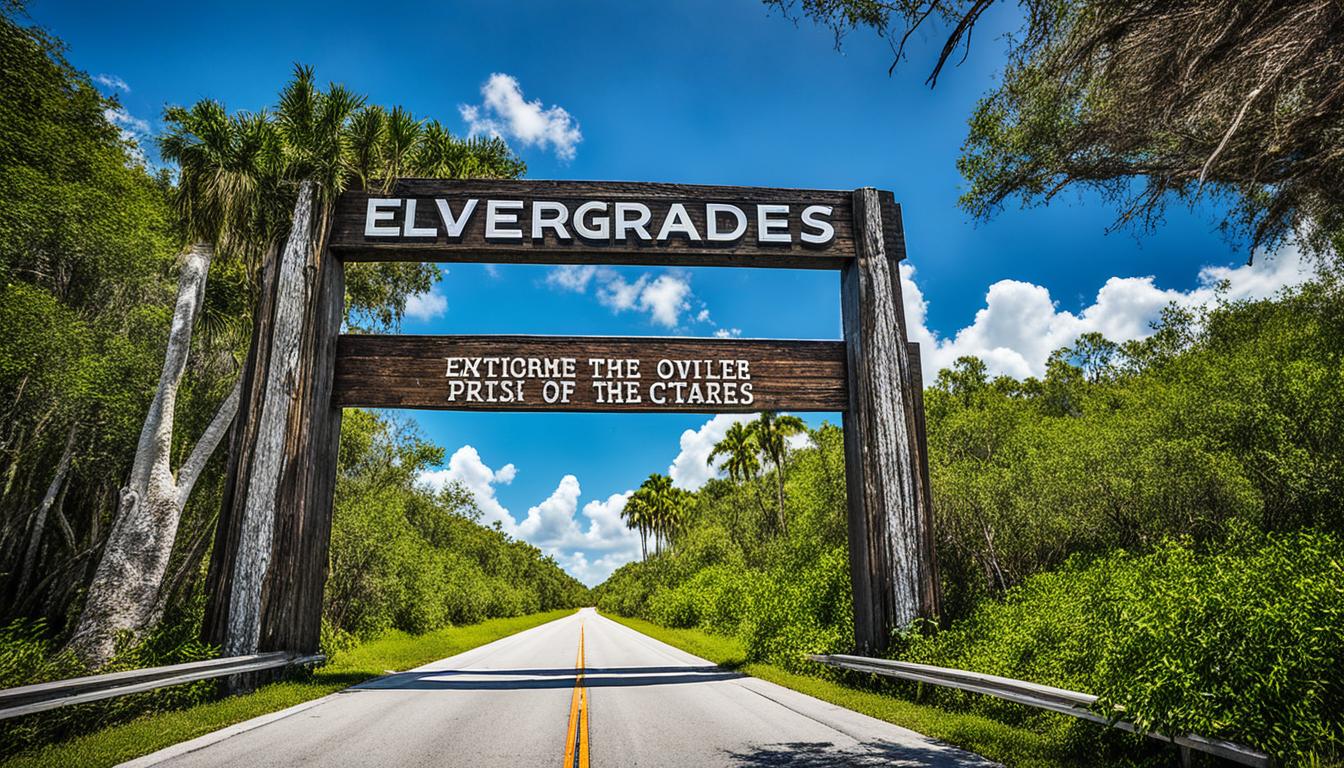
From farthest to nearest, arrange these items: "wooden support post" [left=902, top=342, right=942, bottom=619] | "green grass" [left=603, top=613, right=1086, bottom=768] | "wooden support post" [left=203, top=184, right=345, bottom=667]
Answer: "wooden support post" [left=902, top=342, right=942, bottom=619] → "wooden support post" [left=203, top=184, right=345, bottom=667] → "green grass" [left=603, top=613, right=1086, bottom=768]

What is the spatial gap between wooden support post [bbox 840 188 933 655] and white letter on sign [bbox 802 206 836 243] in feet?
1.57

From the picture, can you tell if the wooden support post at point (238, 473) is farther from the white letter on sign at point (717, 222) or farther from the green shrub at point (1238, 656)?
the green shrub at point (1238, 656)

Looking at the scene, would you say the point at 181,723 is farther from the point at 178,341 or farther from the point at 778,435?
→ the point at 778,435

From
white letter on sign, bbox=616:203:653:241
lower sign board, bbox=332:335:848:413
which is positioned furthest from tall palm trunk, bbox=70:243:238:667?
white letter on sign, bbox=616:203:653:241

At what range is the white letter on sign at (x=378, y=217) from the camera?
11.8 meters

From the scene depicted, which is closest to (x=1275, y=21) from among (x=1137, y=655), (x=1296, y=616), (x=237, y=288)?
(x=1296, y=616)

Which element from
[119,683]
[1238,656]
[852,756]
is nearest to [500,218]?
[119,683]

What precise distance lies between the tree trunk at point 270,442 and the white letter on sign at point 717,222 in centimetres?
656

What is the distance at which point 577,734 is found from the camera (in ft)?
23.2

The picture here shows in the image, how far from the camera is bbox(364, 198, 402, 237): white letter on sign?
11820 mm

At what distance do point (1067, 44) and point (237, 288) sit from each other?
58.8ft

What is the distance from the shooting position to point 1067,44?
7.65 metres

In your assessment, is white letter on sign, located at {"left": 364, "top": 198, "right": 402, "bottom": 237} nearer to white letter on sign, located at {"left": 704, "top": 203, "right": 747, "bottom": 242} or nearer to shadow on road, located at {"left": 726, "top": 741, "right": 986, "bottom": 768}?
white letter on sign, located at {"left": 704, "top": 203, "right": 747, "bottom": 242}

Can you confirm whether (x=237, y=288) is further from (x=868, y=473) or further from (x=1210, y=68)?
(x=1210, y=68)
